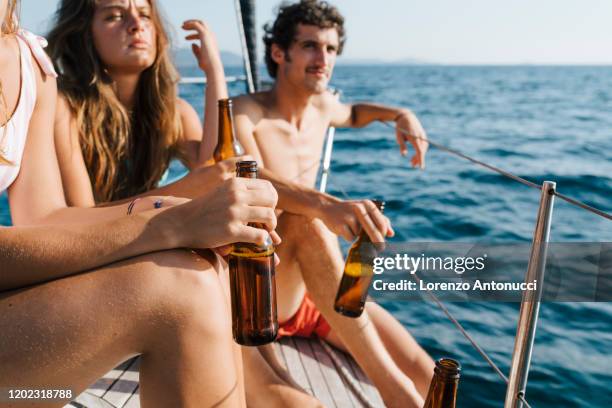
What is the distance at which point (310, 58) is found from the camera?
2.49 meters

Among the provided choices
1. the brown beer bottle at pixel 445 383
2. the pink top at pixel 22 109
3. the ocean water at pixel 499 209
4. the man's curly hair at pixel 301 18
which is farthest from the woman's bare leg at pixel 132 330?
the man's curly hair at pixel 301 18

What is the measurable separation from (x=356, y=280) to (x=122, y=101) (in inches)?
40.1

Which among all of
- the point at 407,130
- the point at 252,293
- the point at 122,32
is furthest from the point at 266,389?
the point at 407,130

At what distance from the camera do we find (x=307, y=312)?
211 cm

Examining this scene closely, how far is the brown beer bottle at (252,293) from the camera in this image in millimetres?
1151

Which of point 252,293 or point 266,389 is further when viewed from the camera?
point 266,389

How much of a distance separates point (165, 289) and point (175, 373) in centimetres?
13

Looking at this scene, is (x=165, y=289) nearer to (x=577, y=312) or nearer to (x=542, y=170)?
(x=577, y=312)

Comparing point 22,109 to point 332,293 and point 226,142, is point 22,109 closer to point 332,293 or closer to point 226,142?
point 226,142

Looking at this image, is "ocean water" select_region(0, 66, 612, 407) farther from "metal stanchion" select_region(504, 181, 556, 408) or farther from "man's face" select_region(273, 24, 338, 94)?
"metal stanchion" select_region(504, 181, 556, 408)

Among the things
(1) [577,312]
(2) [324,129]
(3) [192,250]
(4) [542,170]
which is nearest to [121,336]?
(3) [192,250]

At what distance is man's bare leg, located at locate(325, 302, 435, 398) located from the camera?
6.49 ft

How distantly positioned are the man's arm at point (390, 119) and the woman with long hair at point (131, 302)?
1479mm

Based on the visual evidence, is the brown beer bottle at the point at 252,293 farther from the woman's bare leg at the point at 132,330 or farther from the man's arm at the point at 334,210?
the man's arm at the point at 334,210
